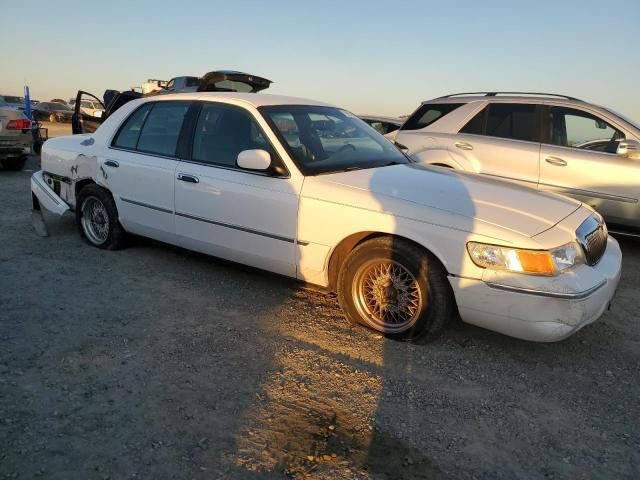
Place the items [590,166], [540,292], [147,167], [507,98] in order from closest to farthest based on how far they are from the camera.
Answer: [540,292] → [147,167] → [590,166] → [507,98]

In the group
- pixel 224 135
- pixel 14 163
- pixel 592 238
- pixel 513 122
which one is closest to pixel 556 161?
pixel 513 122

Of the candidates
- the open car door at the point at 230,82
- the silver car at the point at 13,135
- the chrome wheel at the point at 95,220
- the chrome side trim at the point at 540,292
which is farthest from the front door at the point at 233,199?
the silver car at the point at 13,135

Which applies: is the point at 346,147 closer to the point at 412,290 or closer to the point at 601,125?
the point at 412,290

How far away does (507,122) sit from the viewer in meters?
6.77

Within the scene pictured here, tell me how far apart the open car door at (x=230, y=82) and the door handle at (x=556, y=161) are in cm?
558

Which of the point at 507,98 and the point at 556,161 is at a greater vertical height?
the point at 507,98

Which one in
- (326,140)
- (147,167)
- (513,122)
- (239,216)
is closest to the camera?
(239,216)

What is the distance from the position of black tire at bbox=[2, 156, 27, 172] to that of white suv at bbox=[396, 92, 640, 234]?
25.9 ft

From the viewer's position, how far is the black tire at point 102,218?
5.13 m

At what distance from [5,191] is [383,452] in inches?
321

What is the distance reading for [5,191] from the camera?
8469mm

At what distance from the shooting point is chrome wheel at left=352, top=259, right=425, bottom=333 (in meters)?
3.54

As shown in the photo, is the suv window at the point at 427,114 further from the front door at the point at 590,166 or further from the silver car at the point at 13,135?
the silver car at the point at 13,135

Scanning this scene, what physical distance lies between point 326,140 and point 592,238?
2103mm
